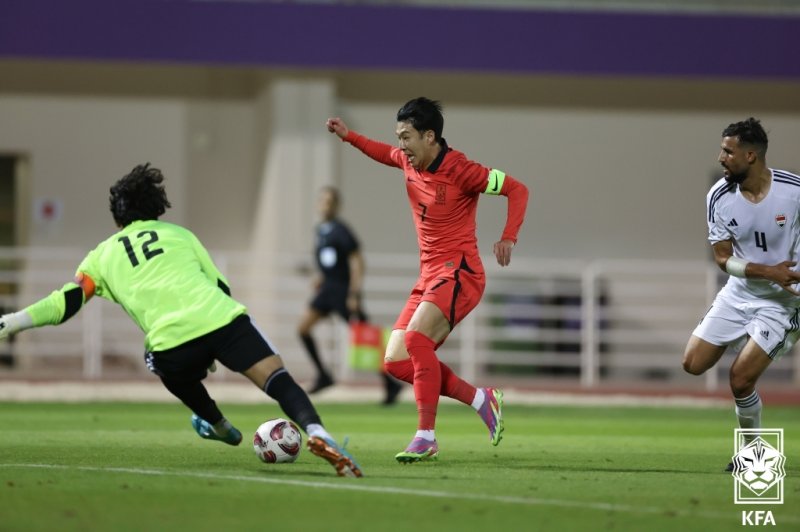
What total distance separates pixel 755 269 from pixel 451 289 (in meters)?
1.93

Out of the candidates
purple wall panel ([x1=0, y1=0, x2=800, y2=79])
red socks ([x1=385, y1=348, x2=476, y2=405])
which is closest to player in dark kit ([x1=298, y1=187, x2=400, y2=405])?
A: purple wall panel ([x1=0, y1=0, x2=800, y2=79])

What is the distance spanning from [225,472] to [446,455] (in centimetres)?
207

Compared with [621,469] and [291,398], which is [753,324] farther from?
[291,398]

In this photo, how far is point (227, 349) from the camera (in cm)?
806

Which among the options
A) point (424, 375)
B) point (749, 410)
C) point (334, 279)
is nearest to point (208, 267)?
point (424, 375)

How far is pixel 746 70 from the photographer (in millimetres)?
22203

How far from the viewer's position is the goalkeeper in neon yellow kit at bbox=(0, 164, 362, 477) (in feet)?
26.3

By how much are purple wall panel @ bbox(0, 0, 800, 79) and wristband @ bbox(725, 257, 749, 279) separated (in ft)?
43.0

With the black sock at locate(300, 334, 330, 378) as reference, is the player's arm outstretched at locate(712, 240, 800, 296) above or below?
above

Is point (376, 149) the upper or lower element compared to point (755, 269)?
upper

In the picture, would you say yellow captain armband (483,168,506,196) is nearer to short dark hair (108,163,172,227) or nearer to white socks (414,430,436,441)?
white socks (414,430,436,441)

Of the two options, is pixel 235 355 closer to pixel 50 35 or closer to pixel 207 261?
pixel 207 261

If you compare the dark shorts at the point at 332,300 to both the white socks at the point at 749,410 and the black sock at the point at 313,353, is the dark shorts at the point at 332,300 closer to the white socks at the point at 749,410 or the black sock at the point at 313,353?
the black sock at the point at 313,353

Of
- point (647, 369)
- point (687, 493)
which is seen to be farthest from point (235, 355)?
point (647, 369)
